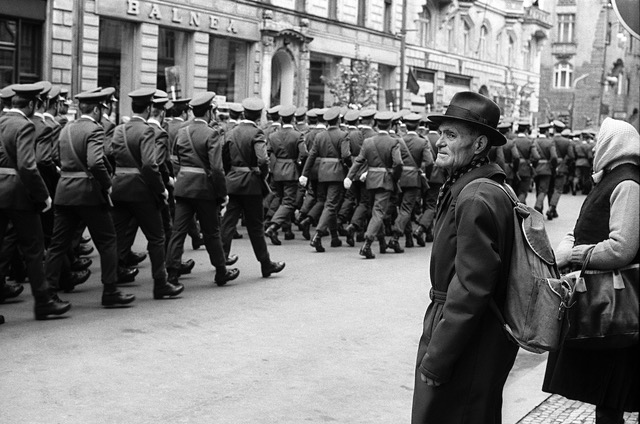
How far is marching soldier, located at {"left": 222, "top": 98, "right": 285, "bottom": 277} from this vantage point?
1174 cm

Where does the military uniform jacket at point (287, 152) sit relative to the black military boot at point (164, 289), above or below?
above

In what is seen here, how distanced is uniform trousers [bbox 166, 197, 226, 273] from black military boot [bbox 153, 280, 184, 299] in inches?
17.0

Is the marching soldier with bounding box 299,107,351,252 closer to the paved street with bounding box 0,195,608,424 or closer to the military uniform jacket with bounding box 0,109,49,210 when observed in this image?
the paved street with bounding box 0,195,608,424

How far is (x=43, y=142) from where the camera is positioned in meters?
10.0

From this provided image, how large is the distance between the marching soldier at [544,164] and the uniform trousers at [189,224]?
1222 centimetres

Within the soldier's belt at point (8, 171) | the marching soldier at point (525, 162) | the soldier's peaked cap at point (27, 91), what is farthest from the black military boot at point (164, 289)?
the marching soldier at point (525, 162)

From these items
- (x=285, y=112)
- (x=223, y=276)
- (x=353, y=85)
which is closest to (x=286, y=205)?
(x=285, y=112)

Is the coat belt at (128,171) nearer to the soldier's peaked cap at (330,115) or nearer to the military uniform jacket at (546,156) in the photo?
the soldier's peaked cap at (330,115)

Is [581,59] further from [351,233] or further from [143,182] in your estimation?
[143,182]

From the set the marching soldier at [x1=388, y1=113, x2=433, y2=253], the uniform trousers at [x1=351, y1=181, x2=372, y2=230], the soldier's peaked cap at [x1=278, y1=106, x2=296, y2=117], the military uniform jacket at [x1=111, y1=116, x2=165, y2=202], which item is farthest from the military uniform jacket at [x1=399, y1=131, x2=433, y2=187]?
the military uniform jacket at [x1=111, y1=116, x2=165, y2=202]

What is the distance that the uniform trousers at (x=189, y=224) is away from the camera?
10.7m

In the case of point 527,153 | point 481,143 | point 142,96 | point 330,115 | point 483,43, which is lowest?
point 481,143

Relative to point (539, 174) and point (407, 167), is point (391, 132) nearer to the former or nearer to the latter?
point (407, 167)

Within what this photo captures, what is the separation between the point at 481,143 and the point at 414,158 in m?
11.3
